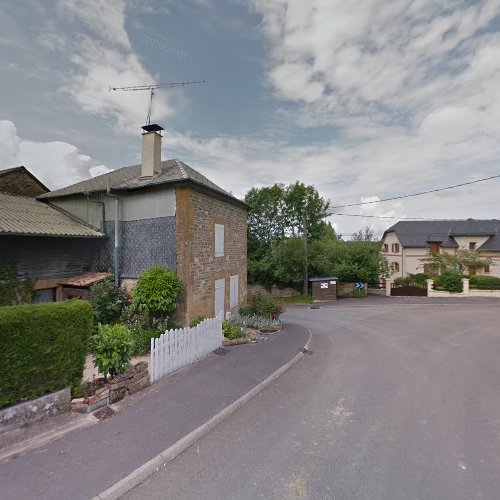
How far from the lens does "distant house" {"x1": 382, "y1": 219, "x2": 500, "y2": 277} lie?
3161cm

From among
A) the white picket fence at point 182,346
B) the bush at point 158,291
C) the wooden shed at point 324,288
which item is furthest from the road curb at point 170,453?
the wooden shed at point 324,288

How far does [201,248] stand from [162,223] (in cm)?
163

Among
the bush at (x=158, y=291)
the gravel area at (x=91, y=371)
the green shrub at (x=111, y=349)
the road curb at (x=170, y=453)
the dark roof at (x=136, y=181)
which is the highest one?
the dark roof at (x=136, y=181)

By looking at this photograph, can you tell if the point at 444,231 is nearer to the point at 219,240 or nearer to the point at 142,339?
the point at 219,240

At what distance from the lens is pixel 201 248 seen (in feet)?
33.3

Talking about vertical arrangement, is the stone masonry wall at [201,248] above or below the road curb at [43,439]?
above

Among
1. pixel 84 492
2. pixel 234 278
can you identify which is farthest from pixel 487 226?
pixel 84 492

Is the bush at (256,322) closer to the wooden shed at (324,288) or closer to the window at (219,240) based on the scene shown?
the window at (219,240)

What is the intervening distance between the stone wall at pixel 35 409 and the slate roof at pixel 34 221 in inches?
218

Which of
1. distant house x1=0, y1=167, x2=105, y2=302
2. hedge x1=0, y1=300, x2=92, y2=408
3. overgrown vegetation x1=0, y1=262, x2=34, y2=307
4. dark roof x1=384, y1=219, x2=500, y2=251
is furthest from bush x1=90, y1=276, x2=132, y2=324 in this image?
dark roof x1=384, y1=219, x2=500, y2=251

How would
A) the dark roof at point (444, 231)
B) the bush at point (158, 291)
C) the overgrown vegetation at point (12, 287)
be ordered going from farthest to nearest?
1. the dark roof at point (444, 231)
2. the bush at point (158, 291)
3. the overgrown vegetation at point (12, 287)

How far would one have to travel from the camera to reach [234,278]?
1302cm

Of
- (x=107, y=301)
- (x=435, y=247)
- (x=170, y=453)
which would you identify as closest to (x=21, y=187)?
(x=107, y=301)

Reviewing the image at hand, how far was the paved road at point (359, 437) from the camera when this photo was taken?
354 centimetres
